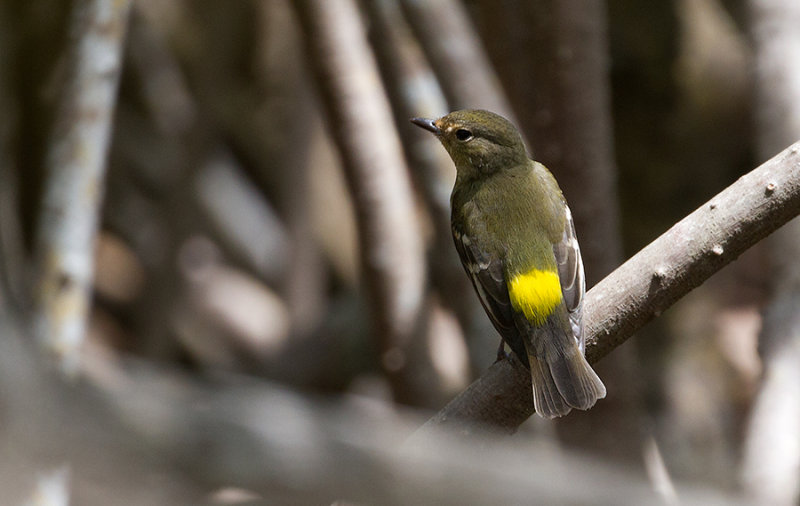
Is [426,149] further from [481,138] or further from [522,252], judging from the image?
[522,252]

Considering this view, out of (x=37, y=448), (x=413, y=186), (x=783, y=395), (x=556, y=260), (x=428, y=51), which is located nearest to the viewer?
(x=37, y=448)

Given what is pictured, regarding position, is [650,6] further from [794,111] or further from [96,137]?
[96,137]

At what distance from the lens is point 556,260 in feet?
9.30

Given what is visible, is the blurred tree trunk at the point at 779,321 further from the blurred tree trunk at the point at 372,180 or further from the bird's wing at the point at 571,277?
the blurred tree trunk at the point at 372,180

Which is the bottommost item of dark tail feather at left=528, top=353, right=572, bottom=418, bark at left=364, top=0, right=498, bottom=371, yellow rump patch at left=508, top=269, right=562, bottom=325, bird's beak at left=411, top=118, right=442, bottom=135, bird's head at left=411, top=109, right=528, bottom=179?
dark tail feather at left=528, top=353, right=572, bottom=418

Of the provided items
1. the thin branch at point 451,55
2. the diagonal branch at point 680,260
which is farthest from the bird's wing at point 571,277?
the thin branch at point 451,55

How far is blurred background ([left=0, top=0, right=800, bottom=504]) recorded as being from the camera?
0.88 metres

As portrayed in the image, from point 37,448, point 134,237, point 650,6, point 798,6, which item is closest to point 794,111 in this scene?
point 798,6

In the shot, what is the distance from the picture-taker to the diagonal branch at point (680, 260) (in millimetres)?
2188

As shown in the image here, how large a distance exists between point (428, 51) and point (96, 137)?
132 centimetres

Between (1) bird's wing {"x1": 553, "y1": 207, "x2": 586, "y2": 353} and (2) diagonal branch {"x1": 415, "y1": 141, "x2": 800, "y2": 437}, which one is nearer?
(2) diagonal branch {"x1": 415, "y1": 141, "x2": 800, "y2": 437}

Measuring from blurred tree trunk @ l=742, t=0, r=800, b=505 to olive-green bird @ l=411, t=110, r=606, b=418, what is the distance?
70 cm

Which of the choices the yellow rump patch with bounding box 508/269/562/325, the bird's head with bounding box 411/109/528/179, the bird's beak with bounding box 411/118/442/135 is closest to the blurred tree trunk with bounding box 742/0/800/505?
the yellow rump patch with bounding box 508/269/562/325

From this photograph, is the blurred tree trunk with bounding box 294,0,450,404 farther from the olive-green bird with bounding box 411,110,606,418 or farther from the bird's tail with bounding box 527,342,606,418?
the bird's tail with bounding box 527,342,606,418
